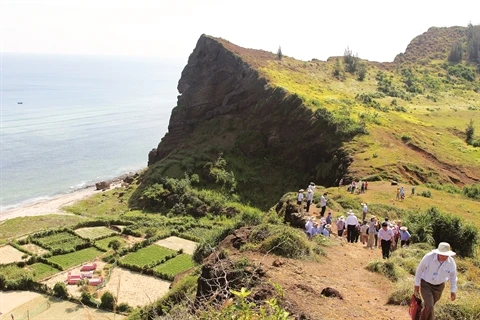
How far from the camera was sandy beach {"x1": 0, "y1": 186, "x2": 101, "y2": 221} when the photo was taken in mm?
62656

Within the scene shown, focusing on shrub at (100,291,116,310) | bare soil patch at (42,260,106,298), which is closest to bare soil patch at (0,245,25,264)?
bare soil patch at (42,260,106,298)

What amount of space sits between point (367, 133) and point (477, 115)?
3050 cm

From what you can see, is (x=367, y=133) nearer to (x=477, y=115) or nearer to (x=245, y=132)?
(x=245, y=132)

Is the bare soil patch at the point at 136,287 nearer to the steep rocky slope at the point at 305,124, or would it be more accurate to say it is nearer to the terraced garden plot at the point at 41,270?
the terraced garden plot at the point at 41,270

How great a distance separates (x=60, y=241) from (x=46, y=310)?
1400cm

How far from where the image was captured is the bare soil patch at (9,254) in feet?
129

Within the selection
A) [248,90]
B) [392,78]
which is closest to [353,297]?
[248,90]

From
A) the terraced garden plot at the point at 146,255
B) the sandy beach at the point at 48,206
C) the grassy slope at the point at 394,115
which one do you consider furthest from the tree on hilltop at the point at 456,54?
the terraced garden plot at the point at 146,255

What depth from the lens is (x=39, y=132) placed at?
394ft

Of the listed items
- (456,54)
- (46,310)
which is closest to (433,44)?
(456,54)

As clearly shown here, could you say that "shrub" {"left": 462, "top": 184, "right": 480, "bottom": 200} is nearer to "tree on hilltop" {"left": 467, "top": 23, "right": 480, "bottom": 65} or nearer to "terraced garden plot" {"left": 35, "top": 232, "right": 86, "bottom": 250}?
"terraced garden plot" {"left": 35, "top": 232, "right": 86, "bottom": 250}

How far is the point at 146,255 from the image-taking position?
4028 cm

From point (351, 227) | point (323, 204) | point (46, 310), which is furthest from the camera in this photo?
point (46, 310)

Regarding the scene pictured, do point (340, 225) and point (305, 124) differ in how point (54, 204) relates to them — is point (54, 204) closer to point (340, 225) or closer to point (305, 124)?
point (305, 124)
